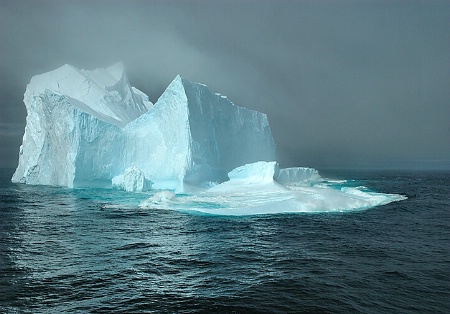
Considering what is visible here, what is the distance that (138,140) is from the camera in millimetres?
31391

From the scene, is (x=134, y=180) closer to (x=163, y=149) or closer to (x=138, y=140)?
(x=163, y=149)

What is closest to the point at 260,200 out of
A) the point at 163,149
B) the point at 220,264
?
the point at 220,264

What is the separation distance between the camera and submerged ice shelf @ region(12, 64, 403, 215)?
2395 cm

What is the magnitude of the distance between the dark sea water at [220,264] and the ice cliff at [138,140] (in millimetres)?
11522

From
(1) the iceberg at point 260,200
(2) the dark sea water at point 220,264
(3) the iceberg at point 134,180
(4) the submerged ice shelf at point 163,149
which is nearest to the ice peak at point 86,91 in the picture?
(4) the submerged ice shelf at point 163,149

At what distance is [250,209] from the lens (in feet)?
60.3

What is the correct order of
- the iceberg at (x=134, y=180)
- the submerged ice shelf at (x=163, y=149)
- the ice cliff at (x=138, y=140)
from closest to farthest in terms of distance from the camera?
the submerged ice shelf at (x=163, y=149)
the iceberg at (x=134, y=180)
the ice cliff at (x=138, y=140)

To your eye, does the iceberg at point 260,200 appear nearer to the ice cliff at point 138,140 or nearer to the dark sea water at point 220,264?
the dark sea water at point 220,264

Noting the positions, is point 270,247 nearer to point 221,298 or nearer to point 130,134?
point 221,298

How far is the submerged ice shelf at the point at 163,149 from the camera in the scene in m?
24.0

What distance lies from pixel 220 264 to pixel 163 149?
71.2 feet

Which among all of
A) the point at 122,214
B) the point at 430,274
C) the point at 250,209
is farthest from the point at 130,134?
the point at 430,274

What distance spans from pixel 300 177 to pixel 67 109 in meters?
26.4

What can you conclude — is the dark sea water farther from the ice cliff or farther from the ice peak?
the ice peak
